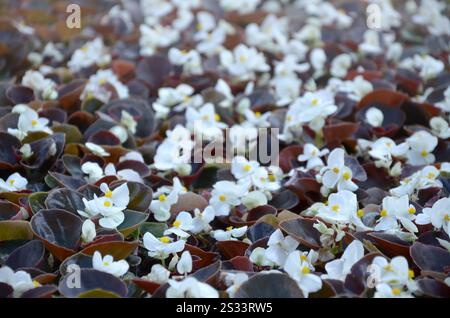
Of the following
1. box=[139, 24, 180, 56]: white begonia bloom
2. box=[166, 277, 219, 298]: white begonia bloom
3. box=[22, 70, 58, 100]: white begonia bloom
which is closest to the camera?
box=[166, 277, 219, 298]: white begonia bloom

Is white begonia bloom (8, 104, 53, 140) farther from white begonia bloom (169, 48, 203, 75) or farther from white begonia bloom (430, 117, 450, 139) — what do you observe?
white begonia bloom (430, 117, 450, 139)

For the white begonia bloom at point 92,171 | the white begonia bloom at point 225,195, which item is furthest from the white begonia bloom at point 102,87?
the white begonia bloom at point 225,195

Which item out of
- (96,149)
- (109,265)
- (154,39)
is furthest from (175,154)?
(154,39)

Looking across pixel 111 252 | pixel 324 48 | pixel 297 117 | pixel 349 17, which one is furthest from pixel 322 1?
pixel 111 252

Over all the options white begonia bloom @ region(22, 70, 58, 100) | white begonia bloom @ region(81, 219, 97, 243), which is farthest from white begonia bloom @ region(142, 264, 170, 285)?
white begonia bloom @ region(22, 70, 58, 100)
